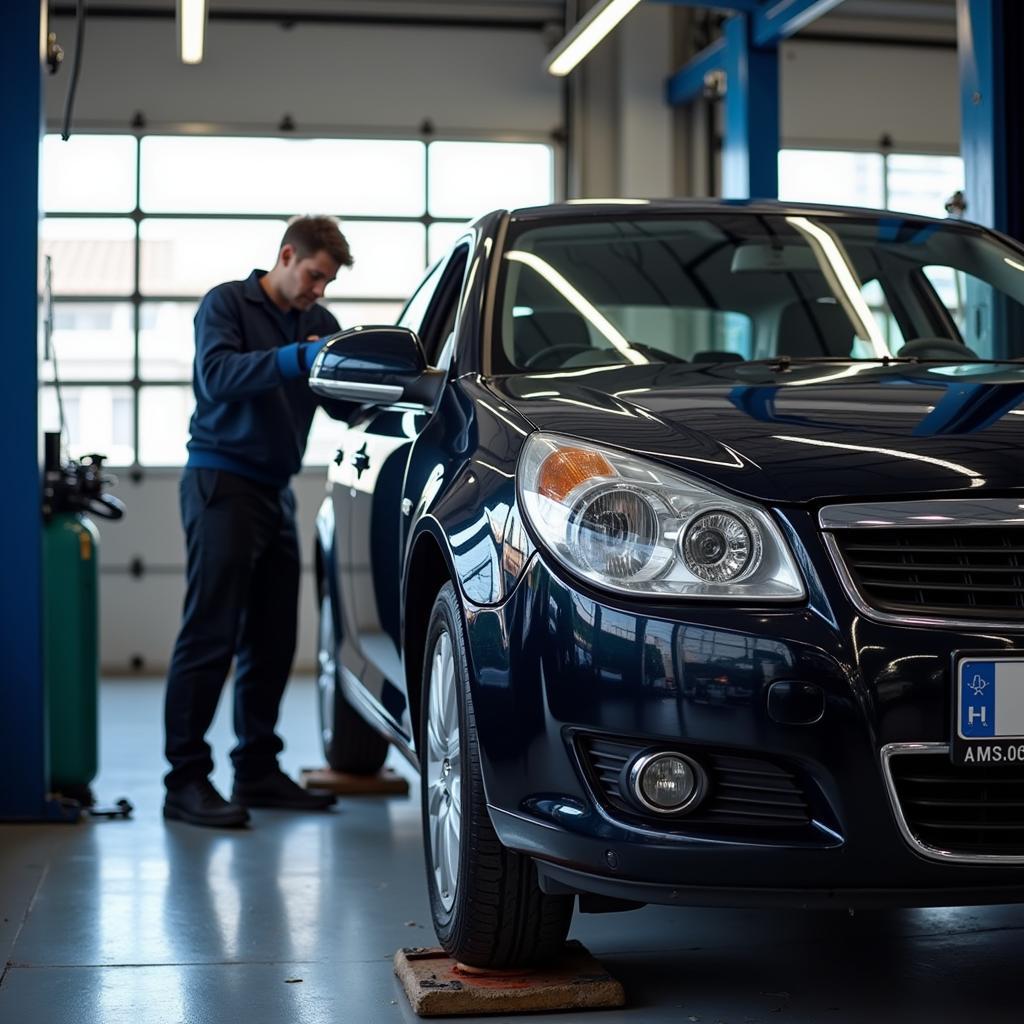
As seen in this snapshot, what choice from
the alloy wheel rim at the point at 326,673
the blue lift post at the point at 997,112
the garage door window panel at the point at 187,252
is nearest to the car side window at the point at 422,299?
the alloy wheel rim at the point at 326,673

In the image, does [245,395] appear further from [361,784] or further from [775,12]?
[775,12]

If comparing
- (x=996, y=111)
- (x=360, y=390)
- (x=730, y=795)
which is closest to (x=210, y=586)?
(x=360, y=390)

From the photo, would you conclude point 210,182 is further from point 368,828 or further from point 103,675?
point 368,828

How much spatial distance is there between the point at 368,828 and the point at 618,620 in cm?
234

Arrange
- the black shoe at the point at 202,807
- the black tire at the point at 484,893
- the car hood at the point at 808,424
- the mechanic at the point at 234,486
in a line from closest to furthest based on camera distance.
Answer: the car hood at the point at 808,424
the black tire at the point at 484,893
the black shoe at the point at 202,807
the mechanic at the point at 234,486

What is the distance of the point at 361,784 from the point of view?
4.75m

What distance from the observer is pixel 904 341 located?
330 cm

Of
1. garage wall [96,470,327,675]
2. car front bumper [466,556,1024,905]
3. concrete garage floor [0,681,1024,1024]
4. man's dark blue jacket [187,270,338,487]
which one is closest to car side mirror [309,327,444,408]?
car front bumper [466,556,1024,905]

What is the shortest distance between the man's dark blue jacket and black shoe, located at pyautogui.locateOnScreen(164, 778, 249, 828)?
874mm

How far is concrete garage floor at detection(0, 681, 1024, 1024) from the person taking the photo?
8.20 ft

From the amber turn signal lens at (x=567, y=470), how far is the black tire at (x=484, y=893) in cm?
29

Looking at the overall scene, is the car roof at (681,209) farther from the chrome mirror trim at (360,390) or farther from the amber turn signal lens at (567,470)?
the amber turn signal lens at (567,470)

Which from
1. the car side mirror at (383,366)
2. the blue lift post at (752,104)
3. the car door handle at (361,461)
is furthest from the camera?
the blue lift post at (752,104)

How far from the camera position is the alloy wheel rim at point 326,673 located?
4637 mm
